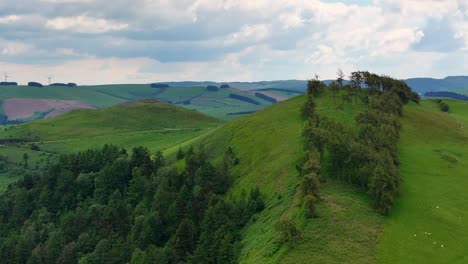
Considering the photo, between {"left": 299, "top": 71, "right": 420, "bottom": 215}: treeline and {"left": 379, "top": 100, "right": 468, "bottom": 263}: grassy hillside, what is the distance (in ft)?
12.7

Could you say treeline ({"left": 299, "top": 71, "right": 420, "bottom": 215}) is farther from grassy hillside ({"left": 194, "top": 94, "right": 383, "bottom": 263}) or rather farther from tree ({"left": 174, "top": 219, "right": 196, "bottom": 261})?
tree ({"left": 174, "top": 219, "right": 196, "bottom": 261})

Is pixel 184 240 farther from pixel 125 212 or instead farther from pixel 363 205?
pixel 363 205

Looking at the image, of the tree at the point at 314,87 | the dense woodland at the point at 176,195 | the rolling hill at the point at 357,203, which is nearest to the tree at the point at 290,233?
the dense woodland at the point at 176,195

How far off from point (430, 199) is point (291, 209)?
1171 inches

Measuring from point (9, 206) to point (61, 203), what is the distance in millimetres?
22295

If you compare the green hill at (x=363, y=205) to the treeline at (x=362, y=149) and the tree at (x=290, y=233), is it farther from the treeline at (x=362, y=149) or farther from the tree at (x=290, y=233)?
the treeline at (x=362, y=149)

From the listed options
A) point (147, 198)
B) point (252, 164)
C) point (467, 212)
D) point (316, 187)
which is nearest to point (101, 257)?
point (147, 198)

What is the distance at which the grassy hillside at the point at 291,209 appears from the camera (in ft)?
220

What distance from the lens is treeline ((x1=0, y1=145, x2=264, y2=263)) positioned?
91.9 m

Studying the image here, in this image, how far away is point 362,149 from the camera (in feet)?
320

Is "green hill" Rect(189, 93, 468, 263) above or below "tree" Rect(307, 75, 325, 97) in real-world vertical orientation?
below

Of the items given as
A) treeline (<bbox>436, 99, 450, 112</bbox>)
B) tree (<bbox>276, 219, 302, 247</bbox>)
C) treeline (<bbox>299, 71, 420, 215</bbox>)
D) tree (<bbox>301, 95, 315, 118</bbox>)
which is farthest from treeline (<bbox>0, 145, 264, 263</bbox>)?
treeline (<bbox>436, 99, 450, 112</bbox>)

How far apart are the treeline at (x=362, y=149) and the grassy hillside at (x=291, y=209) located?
340 centimetres

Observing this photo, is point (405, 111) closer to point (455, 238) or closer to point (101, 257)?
point (455, 238)
